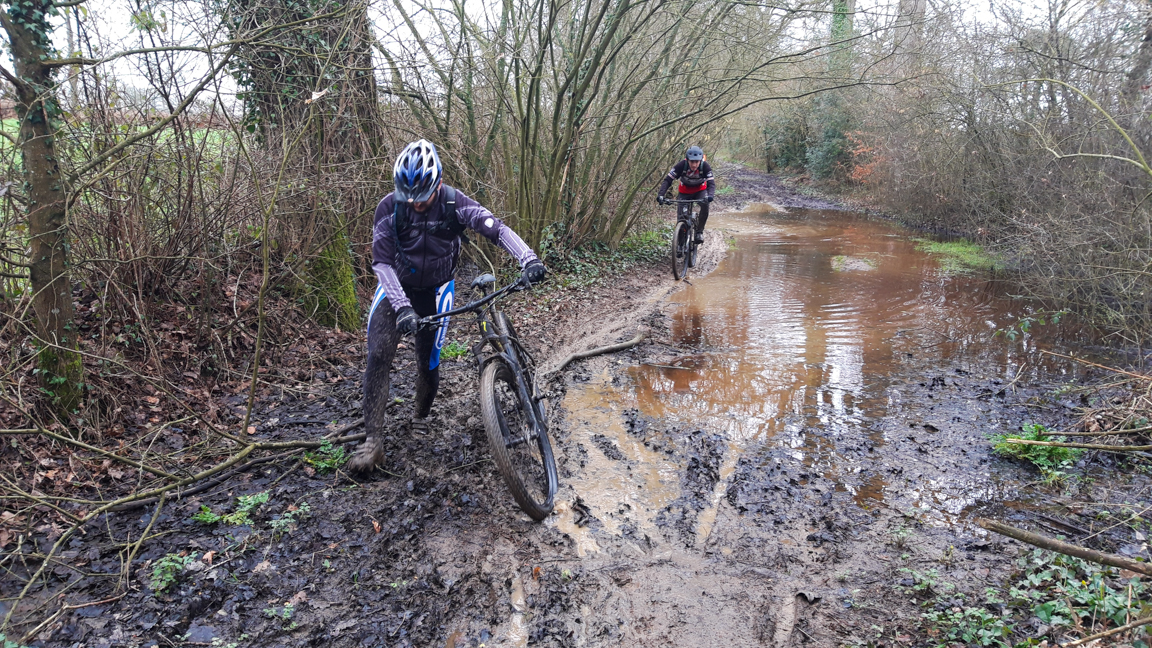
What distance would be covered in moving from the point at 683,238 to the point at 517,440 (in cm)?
790

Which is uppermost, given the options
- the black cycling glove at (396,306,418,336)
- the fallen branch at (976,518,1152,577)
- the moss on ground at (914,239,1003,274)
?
the black cycling glove at (396,306,418,336)

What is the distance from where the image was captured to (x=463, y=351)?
711cm

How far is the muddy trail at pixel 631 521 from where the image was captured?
3188 millimetres

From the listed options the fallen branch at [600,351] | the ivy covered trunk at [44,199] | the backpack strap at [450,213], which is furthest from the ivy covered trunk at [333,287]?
the backpack strap at [450,213]

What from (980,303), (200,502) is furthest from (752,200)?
(200,502)

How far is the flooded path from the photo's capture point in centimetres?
369

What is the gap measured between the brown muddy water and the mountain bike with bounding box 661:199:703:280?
47 cm

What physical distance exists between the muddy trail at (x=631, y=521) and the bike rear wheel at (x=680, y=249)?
3869 millimetres

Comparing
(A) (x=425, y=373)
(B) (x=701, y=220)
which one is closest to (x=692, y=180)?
(B) (x=701, y=220)

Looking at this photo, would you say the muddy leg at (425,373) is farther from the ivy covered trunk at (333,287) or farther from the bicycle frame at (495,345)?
the ivy covered trunk at (333,287)

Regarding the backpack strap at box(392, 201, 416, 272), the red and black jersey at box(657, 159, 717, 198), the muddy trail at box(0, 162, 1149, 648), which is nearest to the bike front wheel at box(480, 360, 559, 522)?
the muddy trail at box(0, 162, 1149, 648)

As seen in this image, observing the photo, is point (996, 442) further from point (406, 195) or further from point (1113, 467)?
point (406, 195)

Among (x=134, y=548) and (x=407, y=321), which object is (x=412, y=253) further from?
(x=134, y=548)

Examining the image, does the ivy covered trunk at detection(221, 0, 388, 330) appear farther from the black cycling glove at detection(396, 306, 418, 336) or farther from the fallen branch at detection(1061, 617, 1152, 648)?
the fallen branch at detection(1061, 617, 1152, 648)
